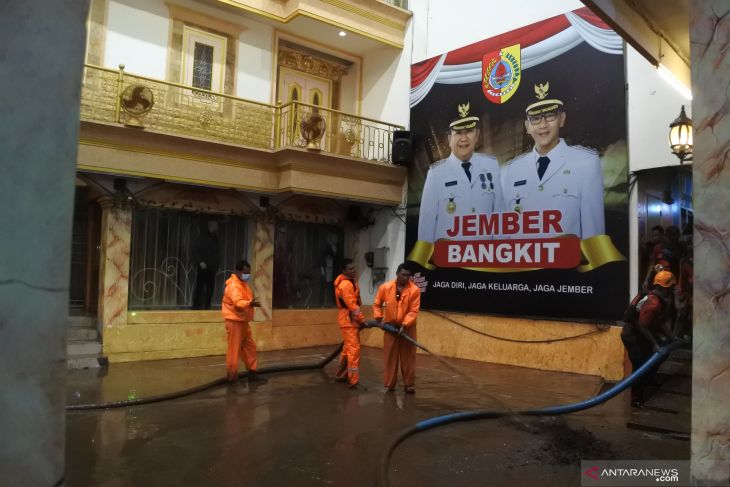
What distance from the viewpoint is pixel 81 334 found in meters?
10.1

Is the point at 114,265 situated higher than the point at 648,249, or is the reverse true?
the point at 648,249

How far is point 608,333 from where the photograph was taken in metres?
9.30

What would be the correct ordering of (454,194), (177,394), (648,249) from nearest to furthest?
(177,394)
(648,249)
(454,194)

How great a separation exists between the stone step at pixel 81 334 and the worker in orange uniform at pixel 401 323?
5707 mm

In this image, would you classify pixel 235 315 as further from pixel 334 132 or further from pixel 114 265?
pixel 334 132

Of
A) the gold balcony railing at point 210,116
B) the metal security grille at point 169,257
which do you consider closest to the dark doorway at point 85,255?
the metal security grille at point 169,257

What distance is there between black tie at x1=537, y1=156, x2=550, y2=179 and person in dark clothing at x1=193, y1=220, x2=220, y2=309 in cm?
671

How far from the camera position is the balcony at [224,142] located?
9.57 metres

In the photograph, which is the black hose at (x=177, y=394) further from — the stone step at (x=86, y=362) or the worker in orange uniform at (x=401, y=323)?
the stone step at (x=86, y=362)

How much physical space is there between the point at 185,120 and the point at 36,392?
9.38m

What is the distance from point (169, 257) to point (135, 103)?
3152 mm

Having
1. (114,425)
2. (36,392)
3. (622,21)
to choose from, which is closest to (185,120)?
(114,425)

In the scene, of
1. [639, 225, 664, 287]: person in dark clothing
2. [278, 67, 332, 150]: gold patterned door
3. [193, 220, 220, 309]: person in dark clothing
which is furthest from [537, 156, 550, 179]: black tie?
[193, 220, 220, 309]: person in dark clothing

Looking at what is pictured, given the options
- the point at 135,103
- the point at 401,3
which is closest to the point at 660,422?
the point at 135,103
